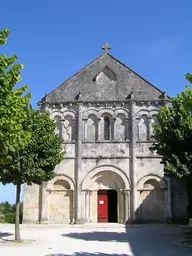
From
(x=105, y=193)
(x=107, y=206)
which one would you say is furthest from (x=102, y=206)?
(x=105, y=193)

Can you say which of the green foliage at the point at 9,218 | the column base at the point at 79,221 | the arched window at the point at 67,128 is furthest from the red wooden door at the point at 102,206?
the green foliage at the point at 9,218

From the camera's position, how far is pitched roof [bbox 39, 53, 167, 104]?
2789 cm

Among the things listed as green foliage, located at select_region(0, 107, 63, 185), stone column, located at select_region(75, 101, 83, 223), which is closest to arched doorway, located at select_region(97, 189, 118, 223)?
stone column, located at select_region(75, 101, 83, 223)

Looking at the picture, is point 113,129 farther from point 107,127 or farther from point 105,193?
point 105,193

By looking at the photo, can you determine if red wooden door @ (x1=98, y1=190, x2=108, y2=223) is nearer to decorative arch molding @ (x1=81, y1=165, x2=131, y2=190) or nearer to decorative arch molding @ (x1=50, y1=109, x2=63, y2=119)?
decorative arch molding @ (x1=81, y1=165, x2=131, y2=190)

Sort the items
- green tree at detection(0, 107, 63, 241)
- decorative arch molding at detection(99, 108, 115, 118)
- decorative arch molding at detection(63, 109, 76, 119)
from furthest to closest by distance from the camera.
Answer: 1. decorative arch molding at detection(63, 109, 76, 119)
2. decorative arch molding at detection(99, 108, 115, 118)
3. green tree at detection(0, 107, 63, 241)

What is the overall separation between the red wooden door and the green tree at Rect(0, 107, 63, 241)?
1074 centimetres

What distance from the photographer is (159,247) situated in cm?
1402

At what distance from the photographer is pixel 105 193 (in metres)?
26.7

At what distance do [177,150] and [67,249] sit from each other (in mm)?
6911

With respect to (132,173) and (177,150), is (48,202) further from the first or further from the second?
(177,150)

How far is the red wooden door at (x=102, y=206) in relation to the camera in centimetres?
2619

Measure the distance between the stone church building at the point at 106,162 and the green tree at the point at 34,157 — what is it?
965 cm

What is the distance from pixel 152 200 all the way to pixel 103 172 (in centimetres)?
425
